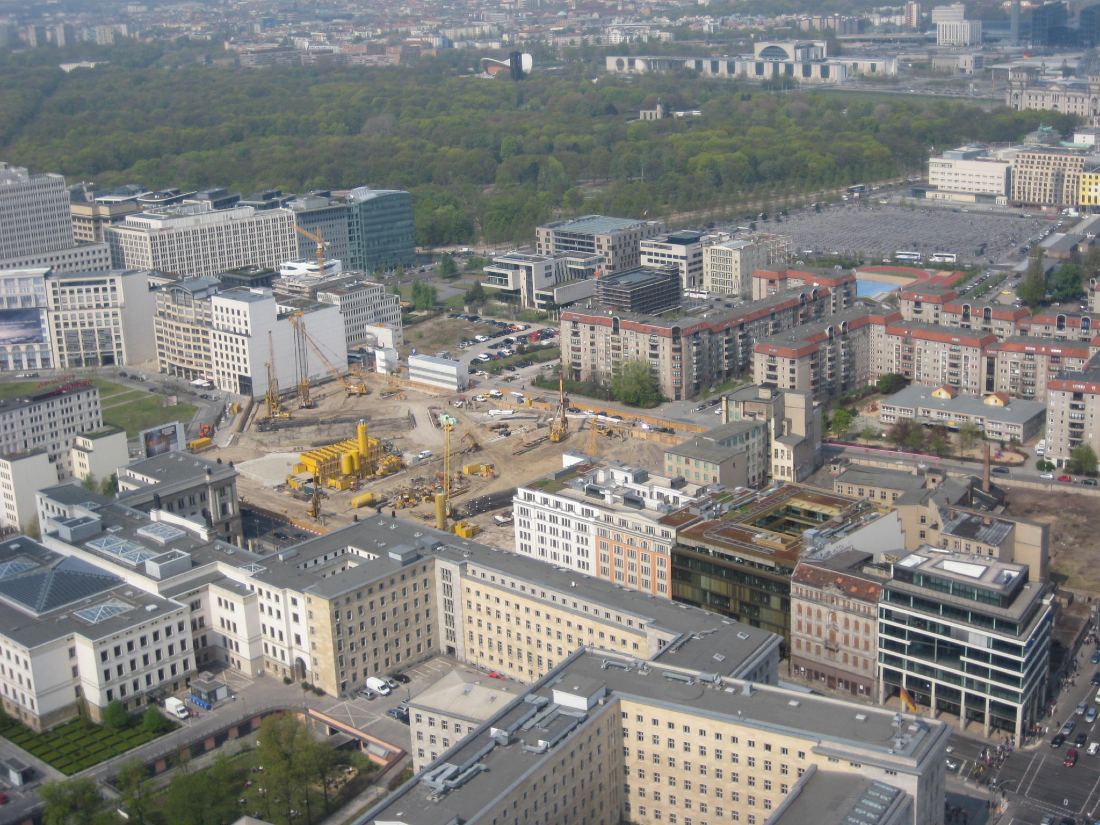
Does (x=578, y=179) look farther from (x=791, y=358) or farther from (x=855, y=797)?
(x=855, y=797)

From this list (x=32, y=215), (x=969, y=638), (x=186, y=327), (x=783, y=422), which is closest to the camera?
(x=969, y=638)

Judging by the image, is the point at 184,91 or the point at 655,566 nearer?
the point at 655,566

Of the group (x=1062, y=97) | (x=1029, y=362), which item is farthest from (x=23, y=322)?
(x=1062, y=97)

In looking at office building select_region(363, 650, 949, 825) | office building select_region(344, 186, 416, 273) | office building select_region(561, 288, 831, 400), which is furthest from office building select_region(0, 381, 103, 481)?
office building select_region(344, 186, 416, 273)

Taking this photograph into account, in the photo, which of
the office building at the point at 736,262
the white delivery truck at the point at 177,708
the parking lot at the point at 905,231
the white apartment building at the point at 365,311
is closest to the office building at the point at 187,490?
the white delivery truck at the point at 177,708

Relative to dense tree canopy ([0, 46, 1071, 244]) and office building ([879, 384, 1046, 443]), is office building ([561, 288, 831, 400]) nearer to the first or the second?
office building ([879, 384, 1046, 443])

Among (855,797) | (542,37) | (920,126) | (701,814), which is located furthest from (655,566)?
(542,37)

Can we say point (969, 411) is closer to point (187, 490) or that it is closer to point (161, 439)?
point (187, 490)
